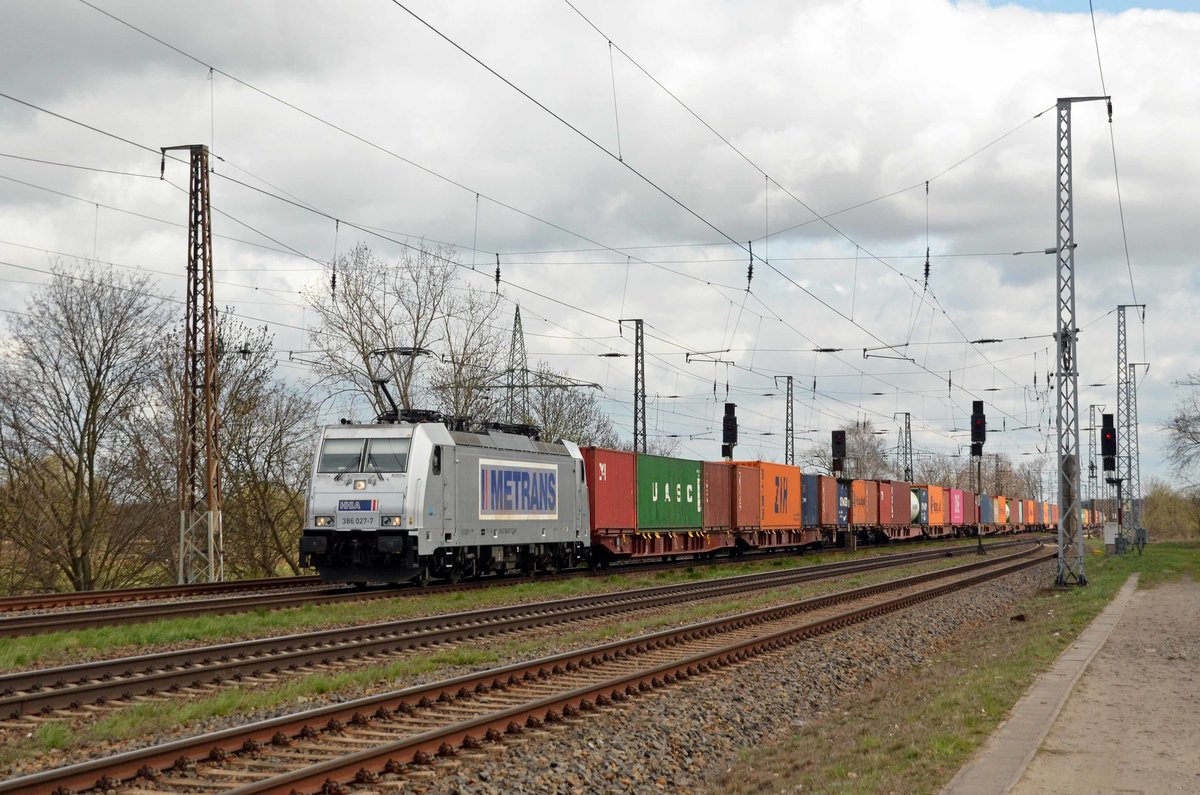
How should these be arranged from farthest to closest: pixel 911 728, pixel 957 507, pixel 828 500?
pixel 957 507, pixel 828 500, pixel 911 728

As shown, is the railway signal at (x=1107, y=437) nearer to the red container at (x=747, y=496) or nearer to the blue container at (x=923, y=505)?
the red container at (x=747, y=496)

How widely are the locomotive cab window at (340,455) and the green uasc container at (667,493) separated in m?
12.4

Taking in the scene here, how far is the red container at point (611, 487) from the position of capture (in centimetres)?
3228

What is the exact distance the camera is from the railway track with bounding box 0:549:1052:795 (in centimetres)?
805

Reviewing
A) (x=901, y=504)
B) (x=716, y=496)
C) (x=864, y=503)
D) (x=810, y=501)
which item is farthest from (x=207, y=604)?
(x=901, y=504)

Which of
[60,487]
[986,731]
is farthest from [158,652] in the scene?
[60,487]

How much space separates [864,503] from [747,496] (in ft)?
51.0

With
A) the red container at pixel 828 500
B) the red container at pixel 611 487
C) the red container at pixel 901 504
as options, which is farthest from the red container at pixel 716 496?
the red container at pixel 901 504

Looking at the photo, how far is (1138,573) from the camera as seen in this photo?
119ft

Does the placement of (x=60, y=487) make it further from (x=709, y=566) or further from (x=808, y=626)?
(x=808, y=626)

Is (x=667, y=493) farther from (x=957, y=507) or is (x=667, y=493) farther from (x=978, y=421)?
(x=957, y=507)

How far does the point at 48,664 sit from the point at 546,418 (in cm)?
4113

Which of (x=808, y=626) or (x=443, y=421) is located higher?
(x=443, y=421)

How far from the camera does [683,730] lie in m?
11.0
